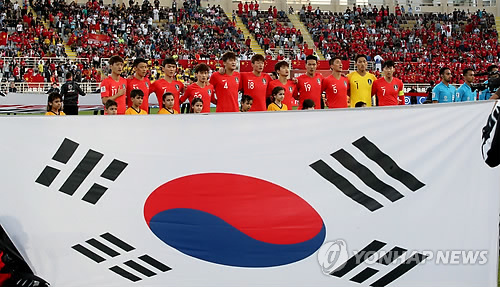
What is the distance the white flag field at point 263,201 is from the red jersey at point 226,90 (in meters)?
4.40

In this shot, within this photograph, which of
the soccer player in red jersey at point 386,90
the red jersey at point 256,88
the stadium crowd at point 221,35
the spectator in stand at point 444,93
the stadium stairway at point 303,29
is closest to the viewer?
the red jersey at point 256,88

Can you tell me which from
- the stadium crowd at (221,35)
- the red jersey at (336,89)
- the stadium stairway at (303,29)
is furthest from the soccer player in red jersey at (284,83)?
the stadium stairway at (303,29)

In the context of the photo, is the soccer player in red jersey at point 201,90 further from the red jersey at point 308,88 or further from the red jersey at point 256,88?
the red jersey at point 308,88

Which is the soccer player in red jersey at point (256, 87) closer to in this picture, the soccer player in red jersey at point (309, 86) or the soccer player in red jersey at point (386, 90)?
the soccer player in red jersey at point (309, 86)

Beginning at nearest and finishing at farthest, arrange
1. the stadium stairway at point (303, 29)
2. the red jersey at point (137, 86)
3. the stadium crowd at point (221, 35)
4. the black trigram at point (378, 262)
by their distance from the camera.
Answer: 1. the black trigram at point (378, 262)
2. the red jersey at point (137, 86)
3. the stadium crowd at point (221, 35)
4. the stadium stairway at point (303, 29)

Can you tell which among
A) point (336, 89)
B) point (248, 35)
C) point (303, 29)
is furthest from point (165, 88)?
point (303, 29)

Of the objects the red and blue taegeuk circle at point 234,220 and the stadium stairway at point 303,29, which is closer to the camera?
the red and blue taegeuk circle at point 234,220

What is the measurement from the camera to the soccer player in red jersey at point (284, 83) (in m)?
8.90

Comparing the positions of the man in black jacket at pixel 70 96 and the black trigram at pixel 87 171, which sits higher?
the black trigram at pixel 87 171

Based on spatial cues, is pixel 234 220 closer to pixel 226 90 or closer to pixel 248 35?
pixel 226 90

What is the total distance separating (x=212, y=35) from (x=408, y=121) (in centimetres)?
3635

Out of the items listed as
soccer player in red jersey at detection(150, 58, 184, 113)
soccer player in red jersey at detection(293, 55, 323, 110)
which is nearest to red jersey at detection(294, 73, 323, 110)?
soccer player in red jersey at detection(293, 55, 323, 110)

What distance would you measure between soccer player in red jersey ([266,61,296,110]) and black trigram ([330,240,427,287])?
15.6 ft

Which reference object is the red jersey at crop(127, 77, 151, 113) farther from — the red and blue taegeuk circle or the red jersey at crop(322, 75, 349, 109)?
the red and blue taegeuk circle
